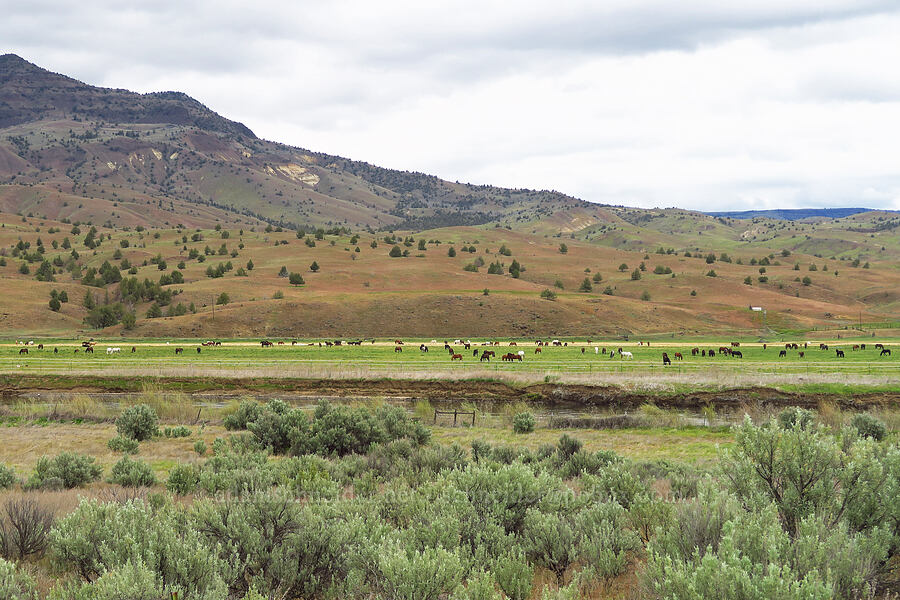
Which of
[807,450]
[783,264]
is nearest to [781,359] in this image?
[807,450]

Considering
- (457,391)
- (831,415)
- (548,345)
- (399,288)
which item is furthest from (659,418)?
(399,288)

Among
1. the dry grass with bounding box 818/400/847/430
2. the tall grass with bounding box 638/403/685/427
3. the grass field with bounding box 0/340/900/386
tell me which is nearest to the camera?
the dry grass with bounding box 818/400/847/430

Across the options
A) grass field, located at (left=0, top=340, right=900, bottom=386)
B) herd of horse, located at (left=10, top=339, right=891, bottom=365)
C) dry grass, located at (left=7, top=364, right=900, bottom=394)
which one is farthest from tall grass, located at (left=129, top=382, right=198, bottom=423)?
herd of horse, located at (left=10, top=339, right=891, bottom=365)

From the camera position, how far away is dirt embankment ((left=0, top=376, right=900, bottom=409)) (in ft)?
103

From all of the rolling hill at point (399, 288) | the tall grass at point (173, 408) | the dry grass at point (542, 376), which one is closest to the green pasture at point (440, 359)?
the dry grass at point (542, 376)

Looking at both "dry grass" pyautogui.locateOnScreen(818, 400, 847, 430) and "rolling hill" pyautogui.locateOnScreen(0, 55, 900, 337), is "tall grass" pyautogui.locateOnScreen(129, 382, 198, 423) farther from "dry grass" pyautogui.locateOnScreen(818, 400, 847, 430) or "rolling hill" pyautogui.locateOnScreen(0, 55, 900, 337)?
"rolling hill" pyautogui.locateOnScreen(0, 55, 900, 337)

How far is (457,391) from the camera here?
3681cm

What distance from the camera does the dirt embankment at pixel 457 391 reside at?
31.3m

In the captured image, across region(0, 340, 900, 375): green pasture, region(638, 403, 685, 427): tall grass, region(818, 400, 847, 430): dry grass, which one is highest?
region(818, 400, 847, 430): dry grass

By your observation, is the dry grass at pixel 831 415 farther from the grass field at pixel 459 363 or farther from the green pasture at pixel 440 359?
the green pasture at pixel 440 359

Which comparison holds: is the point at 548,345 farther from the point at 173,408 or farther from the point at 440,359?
the point at 173,408

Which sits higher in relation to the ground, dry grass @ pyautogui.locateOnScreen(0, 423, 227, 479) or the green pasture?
dry grass @ pyautogui.locateOnScreen(0, 423, 227, 479)

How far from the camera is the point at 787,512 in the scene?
738 cm

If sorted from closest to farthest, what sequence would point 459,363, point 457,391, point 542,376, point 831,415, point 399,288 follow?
point 831,415, point 457,391, point 542,376, point 459,363, point 399,288
